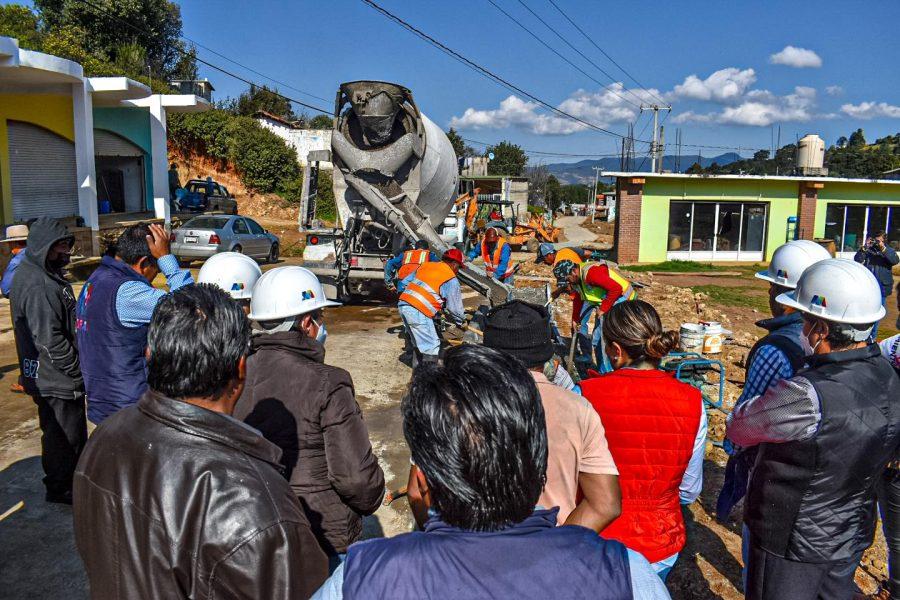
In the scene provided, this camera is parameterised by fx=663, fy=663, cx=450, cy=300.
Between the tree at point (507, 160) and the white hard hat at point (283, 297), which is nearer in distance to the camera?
the white hard hat at point (283, 297)

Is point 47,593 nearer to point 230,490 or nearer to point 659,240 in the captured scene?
point 230,490

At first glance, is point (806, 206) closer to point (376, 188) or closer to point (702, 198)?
point (702, 198)

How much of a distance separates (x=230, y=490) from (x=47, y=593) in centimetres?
271

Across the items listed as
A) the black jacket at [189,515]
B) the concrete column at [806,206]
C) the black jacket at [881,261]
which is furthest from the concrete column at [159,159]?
the concrete column at [806,206]

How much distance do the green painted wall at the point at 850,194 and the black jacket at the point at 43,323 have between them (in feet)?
73.9

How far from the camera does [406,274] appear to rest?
7.47 metres

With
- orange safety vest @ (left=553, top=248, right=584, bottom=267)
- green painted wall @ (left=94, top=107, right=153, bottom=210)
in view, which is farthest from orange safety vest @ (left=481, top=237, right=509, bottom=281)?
green painted wall @ (left=94, top=107, right=153, bottom=210)

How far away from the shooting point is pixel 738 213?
833 inches

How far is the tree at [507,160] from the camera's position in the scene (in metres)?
59.8

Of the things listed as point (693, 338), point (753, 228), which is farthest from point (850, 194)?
point (693, 338)

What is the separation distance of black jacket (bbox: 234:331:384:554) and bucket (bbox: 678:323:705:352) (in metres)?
5.97

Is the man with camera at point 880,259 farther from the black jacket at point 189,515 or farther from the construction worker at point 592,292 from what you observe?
the black jacket at point 189,515

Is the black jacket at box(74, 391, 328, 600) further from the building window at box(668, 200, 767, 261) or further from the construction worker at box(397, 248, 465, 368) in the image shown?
the building window at box(668, 200, 767, 261)

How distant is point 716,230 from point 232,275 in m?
20.2
